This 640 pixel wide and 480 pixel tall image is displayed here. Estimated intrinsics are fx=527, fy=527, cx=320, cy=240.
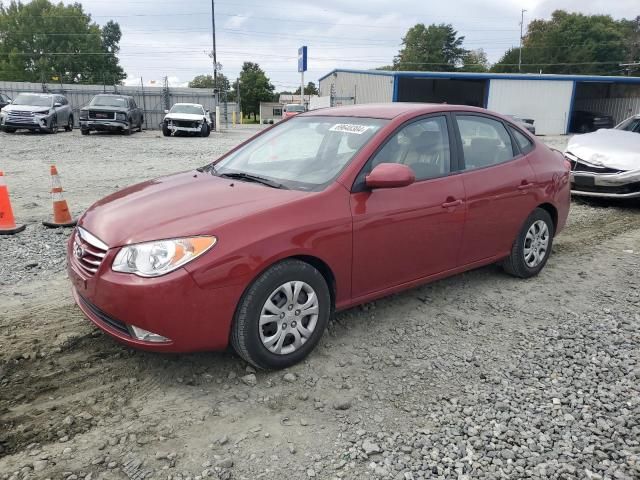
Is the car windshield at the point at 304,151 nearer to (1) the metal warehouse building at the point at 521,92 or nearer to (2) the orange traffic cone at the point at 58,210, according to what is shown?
(2) the orange traffic cone at the point at 58,210

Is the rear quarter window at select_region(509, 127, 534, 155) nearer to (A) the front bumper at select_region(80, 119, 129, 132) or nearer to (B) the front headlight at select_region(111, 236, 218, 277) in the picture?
(B) the front headlight at select_region(111, 236, 218, 277)

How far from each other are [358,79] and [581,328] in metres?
43.6

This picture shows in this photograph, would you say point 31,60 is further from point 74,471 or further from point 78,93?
point 74,471

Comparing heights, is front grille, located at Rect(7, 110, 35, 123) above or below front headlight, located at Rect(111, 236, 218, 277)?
above

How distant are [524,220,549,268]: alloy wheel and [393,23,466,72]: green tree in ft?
319

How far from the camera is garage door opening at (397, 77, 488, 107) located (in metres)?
44.1

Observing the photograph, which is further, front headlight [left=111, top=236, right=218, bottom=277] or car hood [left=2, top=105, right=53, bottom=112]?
car hood [left=2, top=105, right=53, bottom=112]

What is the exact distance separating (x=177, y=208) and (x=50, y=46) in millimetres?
98806

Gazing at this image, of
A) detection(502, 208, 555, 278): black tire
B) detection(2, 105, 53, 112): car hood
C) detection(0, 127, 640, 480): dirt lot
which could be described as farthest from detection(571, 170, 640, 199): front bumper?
detection(2, 105, 53, 112): car hood

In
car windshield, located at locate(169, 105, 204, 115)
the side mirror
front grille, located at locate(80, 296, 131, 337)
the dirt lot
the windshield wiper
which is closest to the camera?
the dirt lot

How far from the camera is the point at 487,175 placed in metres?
4.44

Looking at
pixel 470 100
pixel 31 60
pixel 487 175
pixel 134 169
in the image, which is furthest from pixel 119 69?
pixel 487 175

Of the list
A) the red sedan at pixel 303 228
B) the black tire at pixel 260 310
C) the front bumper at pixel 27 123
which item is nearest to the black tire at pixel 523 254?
the red sedan at pixel 303 228

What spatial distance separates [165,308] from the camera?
9.46 ft
